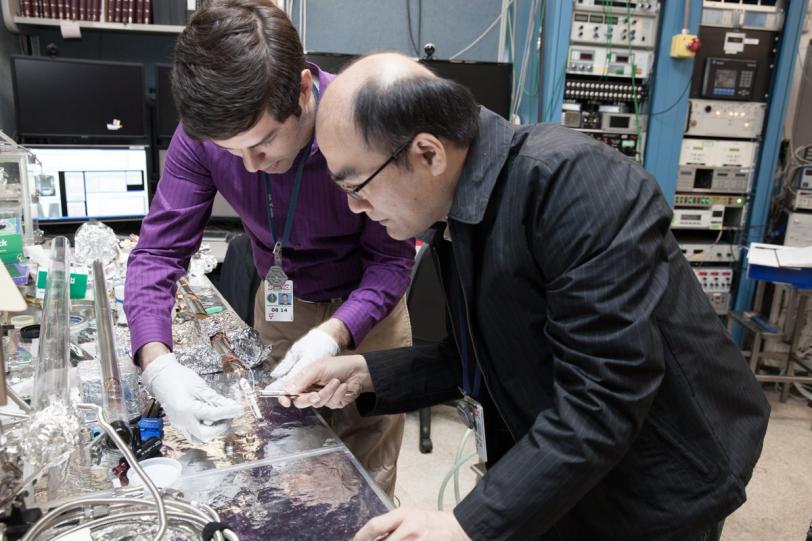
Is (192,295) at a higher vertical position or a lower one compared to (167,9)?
lower

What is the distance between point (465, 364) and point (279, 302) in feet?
1.86

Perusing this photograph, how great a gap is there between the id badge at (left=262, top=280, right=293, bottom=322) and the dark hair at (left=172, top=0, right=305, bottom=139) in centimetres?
45

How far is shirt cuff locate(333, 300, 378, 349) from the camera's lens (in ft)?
4.08

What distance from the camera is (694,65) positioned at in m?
2.98

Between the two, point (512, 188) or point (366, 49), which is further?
point (366, 49)

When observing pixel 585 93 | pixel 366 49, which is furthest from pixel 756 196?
pixel 366 49

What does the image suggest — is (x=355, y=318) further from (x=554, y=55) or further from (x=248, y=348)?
(x=554, y=55)

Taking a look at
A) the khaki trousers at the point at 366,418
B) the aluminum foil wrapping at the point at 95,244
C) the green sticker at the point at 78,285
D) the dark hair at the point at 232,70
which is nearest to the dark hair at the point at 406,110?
the dark hair at the point at 232,70

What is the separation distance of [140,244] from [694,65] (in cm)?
282

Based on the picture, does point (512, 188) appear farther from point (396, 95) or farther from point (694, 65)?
point (694, 65)

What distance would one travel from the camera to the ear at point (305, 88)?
107 cm

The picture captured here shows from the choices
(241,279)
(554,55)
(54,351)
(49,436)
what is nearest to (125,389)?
(54,351)

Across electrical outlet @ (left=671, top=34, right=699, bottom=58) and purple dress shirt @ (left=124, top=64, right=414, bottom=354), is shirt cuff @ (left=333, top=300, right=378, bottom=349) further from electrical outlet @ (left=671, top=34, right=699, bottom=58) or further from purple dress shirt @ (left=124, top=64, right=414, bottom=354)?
electrical outlet @ (left=671, top=34, right=699, bottom=58)

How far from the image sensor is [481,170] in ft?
2.57
